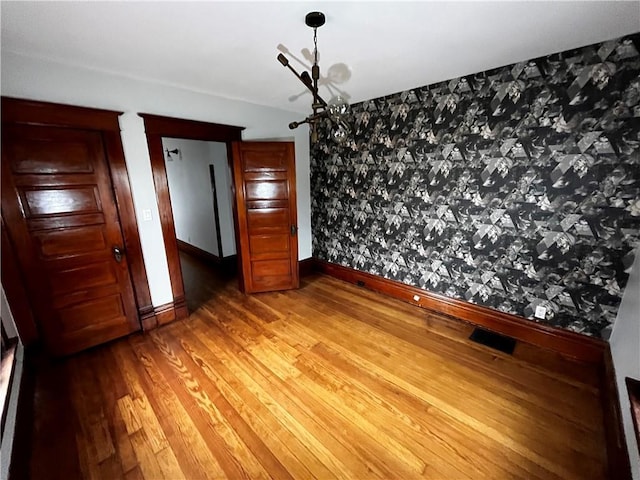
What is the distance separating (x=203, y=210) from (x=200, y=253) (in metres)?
0.87

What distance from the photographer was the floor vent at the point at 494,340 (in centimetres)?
231

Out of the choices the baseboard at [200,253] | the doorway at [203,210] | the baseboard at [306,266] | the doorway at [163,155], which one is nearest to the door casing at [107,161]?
the doorway at [163,155]

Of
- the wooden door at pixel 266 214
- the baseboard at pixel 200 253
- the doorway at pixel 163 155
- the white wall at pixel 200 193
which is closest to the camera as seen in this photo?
the doorway at pixel 163 155

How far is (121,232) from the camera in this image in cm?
240

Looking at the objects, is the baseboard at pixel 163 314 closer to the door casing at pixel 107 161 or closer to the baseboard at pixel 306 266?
the door casing at pixel 107 161

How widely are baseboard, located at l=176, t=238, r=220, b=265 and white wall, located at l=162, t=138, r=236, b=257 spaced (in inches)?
2.8

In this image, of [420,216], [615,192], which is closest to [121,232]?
[420,216]

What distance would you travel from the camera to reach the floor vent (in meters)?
2.31

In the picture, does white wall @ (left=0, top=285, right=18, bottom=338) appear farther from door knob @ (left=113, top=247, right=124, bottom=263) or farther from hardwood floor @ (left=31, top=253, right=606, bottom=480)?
door knob @ (left=113, top=247, right=124, bottom=263)

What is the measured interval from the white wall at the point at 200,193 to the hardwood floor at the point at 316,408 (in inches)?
82.8

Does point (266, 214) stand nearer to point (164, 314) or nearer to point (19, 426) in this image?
point (164, 314)

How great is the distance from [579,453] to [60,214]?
394 centimetres

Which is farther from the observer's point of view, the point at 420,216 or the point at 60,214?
the point at 420,216

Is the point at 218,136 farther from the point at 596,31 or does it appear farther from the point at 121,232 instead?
the point at 596,31
